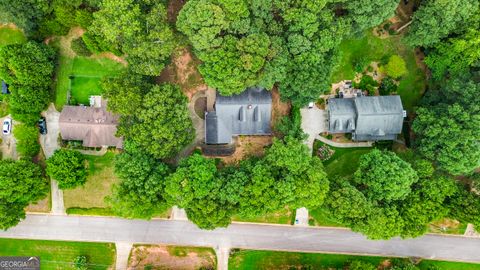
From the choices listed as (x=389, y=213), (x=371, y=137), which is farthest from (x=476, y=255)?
(x=371, y=137)

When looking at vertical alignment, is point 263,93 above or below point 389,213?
above

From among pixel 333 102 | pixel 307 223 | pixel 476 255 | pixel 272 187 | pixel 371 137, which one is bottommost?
pixel 476 255

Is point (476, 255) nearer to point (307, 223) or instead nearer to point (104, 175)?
point (307, 223)

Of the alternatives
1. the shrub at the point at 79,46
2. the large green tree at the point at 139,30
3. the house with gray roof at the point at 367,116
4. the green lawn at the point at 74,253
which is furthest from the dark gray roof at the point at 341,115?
the green lawn at the point at 74,253

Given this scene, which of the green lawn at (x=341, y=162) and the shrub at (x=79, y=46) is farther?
the green lawn at (x=341, y=162)

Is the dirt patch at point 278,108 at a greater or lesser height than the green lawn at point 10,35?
lesser

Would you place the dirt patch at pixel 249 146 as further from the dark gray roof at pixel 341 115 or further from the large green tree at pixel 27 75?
the large green tree at pixel 27 75

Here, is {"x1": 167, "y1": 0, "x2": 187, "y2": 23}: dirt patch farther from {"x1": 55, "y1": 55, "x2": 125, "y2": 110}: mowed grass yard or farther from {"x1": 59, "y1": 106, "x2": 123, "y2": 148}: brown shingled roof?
{"x1": 59, "y1": 106, "x2": 123, "y2": 148}: brown shingled roof

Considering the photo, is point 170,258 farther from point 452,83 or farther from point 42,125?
point 452,83
